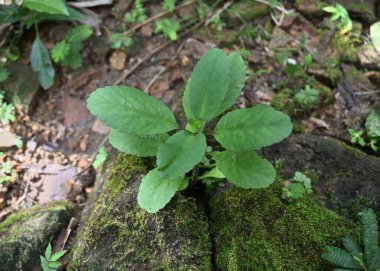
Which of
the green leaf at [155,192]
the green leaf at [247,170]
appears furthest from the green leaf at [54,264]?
the green leaf at [247,170]

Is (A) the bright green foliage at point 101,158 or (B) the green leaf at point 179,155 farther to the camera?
(A) the bright green foliage at point 101,158

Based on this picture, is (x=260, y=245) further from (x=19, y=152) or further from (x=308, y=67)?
(x=19, y=152)

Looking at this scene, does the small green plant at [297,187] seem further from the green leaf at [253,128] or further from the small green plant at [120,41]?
the small green plant at [120,41]

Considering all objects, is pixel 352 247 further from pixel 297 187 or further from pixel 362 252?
pixel 297 187

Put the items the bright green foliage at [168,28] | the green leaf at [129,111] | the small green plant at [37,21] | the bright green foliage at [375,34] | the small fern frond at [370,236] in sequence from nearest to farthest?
1. the green leaf at [129,111]
2. the small fern frond at [370,236]
3. the bright green foliage at [375,34]
4. the small green plant at [37,21]
5. the bright green foliage at [168,28]

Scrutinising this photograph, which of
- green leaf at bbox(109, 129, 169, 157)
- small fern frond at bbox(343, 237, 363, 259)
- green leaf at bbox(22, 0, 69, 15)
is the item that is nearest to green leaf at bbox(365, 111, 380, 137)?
small fern frond at bbox(343, 237, 363, 259)
